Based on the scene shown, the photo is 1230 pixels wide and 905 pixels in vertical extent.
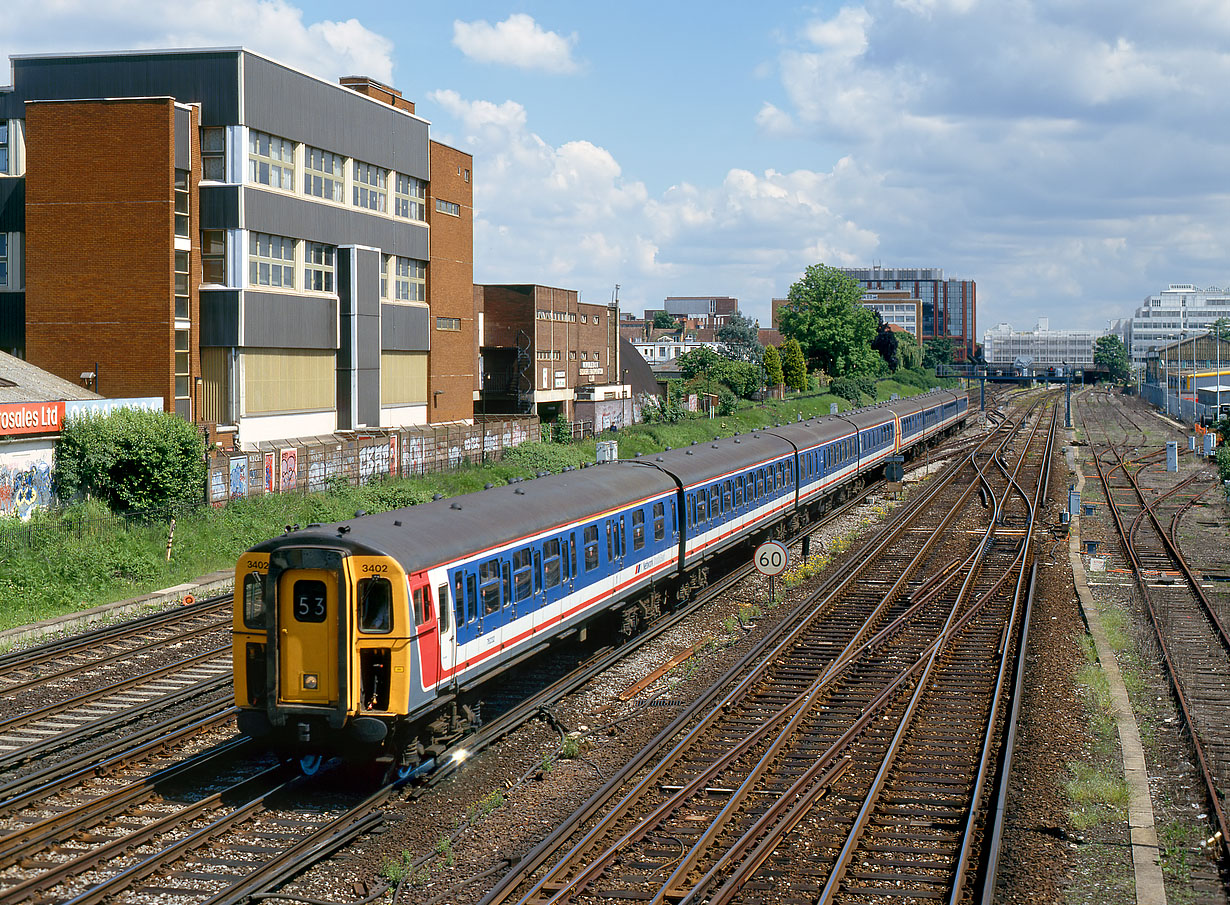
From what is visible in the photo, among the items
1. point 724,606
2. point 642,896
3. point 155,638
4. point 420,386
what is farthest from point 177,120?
point 642,896

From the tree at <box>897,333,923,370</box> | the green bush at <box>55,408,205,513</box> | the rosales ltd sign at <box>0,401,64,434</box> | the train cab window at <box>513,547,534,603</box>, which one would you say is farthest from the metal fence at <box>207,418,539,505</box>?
the tree at <box>897,333,923,370</box>

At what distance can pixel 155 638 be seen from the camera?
22797 millimetres

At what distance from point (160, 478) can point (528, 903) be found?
2295 cm

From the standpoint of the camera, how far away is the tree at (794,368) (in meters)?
105

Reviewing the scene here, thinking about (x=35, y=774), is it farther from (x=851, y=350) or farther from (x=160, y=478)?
(x=851, y=350)

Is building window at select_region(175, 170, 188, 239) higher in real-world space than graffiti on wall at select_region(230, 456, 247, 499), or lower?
higher

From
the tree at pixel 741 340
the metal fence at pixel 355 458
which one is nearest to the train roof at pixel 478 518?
the metal fence at pixel 355 458

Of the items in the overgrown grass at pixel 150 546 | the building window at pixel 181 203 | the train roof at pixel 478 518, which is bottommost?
the overgrown grass at pixel 150 546

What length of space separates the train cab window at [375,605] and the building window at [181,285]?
26.5 m

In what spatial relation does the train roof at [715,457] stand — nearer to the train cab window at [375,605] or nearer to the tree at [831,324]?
the train cab window at [375,605]

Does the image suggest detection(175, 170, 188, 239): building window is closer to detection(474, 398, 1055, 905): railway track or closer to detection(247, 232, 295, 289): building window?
detection(247, 232, 295, 289): building window

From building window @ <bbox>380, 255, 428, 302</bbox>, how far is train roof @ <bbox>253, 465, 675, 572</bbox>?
25903mm

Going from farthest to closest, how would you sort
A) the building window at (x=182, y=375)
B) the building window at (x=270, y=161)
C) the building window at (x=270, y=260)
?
the building window at (x=270, y=260) → the building window at (x=270, y=161) → the building window at (x=182, y=375)

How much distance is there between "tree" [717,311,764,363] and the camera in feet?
369
